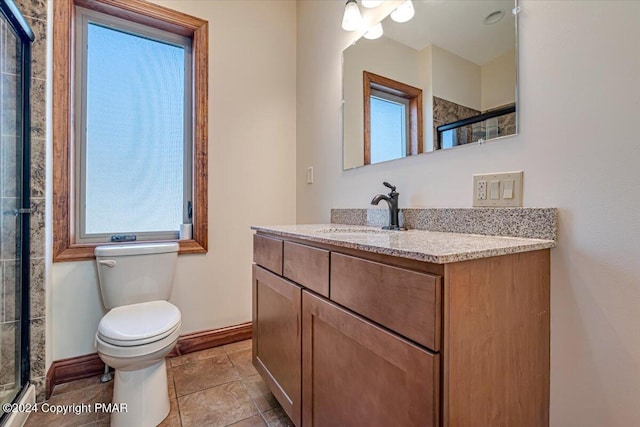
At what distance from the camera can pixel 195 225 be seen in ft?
6.66

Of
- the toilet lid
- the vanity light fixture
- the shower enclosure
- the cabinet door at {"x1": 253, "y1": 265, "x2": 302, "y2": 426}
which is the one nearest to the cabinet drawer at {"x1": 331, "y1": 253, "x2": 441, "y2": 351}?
the cabinet door at {"x1": 253, "y1": 265, "x2": 302, "y2": 426}

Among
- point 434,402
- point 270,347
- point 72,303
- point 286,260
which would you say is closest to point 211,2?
point 286,260

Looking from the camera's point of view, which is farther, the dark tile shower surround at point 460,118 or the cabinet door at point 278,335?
the cabinet door at point 278,335

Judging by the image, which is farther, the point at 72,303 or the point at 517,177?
the point at 72,303

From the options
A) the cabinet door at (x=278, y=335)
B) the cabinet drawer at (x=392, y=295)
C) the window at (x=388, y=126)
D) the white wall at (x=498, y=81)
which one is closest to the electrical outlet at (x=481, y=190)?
the white wall at (x=498, y=81)

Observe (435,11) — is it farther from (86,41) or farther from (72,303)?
(72,303)

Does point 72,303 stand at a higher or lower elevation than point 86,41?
lower

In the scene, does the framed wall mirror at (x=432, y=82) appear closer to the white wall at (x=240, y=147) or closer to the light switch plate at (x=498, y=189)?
the light switch plate at (x=498, y=189)

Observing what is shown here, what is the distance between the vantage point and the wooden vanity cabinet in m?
0.67

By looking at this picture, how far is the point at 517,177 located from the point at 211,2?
7.19ft

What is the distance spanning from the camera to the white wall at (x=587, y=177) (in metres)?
0.79

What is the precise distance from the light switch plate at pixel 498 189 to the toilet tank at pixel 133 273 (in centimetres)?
166

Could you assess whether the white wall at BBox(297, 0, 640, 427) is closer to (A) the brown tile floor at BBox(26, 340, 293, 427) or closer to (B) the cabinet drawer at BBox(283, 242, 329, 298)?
(B) the cabinet drawer at BBox(283, 242, 329, 298)

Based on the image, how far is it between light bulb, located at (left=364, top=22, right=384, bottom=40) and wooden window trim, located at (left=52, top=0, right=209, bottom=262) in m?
1.10
